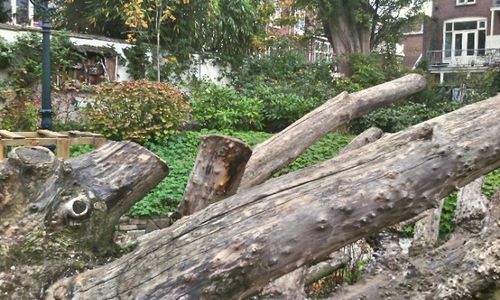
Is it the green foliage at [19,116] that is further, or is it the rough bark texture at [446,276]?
the green foliage at [19,116]

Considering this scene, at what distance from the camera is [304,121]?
399 cm

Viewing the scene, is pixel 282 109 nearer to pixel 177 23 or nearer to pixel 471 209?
pixel 177 23

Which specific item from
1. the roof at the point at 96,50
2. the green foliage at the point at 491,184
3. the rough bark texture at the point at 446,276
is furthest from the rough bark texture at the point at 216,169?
the roof at the point at 96,50

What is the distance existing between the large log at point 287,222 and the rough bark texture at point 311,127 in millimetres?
1364

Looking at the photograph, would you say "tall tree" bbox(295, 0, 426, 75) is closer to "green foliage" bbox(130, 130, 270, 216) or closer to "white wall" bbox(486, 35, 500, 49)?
"green foliage" bbox(130, 130, 270, 216)

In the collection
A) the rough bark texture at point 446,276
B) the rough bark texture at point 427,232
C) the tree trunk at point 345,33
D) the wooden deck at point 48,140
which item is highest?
the tree trunk at point 345,33

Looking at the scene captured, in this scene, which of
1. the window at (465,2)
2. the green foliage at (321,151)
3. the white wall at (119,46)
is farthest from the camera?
the window at (465,2)

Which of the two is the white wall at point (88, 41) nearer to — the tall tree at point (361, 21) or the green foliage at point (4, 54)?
the green foliage at point (4, 54)

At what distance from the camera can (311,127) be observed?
3.95 meters

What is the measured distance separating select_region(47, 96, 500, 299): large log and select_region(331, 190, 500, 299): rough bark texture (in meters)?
1.35

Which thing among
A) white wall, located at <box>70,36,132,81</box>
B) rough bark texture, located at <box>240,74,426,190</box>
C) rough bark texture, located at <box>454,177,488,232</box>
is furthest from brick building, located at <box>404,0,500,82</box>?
rough bark texture, located at <box>240,74,426,190</box>

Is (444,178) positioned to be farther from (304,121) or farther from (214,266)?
(304,121)

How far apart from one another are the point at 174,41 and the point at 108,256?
46.8ft

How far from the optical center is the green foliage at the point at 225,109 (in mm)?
12159
